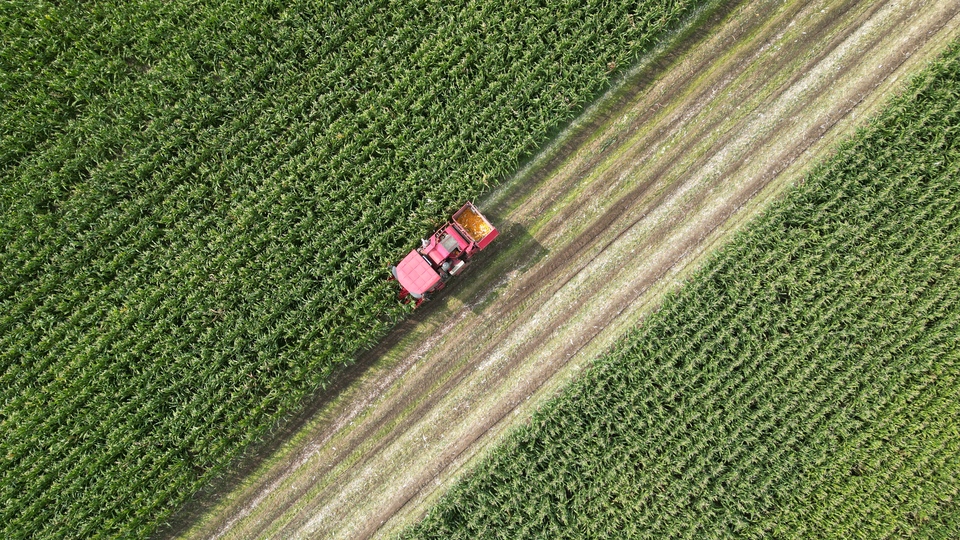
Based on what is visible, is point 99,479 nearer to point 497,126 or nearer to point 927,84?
point 497,126

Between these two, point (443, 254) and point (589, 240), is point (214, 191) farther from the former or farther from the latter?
point (589, 240)

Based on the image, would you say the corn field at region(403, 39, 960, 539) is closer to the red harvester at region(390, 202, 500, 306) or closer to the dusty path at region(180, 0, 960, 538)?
the dusty path at region(180, 0, 960, 538)

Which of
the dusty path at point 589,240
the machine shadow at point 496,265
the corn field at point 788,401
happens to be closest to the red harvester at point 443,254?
the machine shadow at point 496,265

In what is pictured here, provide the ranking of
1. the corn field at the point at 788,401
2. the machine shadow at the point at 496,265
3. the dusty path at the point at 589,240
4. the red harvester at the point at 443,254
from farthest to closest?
1. the machine shadow at the point at 496,265
2. the dusty path at the point at 589,240
3. the corn field at the point at 788,401
4. the red harvester at the point at 443,254

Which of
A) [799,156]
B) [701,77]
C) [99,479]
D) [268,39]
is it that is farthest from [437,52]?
[99,479]

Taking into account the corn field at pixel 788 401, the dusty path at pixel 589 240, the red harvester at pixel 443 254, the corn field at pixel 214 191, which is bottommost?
the corn field at pixel 788 401

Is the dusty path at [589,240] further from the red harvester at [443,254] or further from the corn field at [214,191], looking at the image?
the corn field at [214,191]

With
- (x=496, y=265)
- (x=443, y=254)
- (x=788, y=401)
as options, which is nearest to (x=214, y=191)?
(x=443, y=254)

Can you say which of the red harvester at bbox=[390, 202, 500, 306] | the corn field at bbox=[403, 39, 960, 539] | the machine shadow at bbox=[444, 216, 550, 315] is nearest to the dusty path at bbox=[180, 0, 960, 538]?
the machine shadow at bbox=[444, 216, 550, 315]
